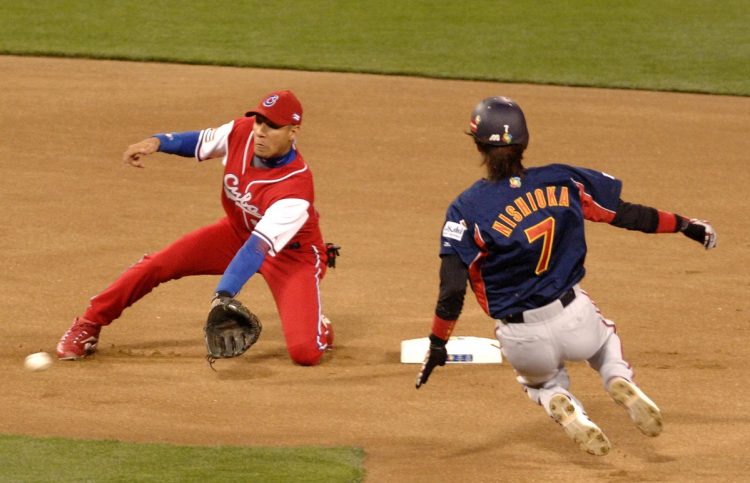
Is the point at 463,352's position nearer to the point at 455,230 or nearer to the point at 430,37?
the point at 455,230

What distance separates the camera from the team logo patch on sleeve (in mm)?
6562

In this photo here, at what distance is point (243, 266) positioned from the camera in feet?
26.0

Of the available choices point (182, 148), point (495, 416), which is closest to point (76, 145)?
point (182, 148)

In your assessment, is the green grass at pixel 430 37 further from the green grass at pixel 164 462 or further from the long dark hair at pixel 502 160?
the green grass at pixel 164 462

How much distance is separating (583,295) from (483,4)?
15.0m

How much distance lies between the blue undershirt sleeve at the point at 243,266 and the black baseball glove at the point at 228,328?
0.10 m

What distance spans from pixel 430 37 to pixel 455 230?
42.9 ft

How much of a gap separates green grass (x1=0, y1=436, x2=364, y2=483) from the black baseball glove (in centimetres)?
90

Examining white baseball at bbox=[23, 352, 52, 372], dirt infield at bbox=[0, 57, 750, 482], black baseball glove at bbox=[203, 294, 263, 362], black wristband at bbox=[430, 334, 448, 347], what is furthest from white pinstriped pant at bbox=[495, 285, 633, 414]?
white baseball at bbox=[23, 352, 52, 372]

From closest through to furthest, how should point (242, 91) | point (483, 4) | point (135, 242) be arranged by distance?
point (135, 242)
point (242, 91)
point (483, 4)

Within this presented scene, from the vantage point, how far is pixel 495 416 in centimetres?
774

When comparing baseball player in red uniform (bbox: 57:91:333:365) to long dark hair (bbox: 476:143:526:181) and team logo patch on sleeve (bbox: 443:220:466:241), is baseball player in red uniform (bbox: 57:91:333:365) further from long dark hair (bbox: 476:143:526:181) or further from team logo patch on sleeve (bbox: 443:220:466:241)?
long dark hair (bbox: 476:143:526:181)

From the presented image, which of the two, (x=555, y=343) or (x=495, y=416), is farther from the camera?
(x=495, y=416)

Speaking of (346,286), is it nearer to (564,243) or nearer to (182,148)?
(182,148)
